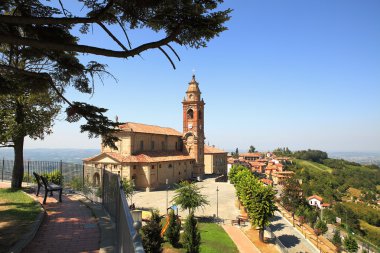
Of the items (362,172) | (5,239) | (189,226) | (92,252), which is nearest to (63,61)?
(5,239)

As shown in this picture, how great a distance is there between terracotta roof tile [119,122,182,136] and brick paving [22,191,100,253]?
1118 inches

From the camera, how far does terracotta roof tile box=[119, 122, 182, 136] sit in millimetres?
39969

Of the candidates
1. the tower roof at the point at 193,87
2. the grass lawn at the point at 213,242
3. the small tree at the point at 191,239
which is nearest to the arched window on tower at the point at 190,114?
the tower roof at the point at 193,87

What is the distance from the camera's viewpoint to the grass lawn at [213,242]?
852 inches

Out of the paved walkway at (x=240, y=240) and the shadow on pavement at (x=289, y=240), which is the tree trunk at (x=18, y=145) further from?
the shadow on pavement at (x=289, y=240)

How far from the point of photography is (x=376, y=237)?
7094 centimetres

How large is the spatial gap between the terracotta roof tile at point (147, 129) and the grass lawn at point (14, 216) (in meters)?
26.3

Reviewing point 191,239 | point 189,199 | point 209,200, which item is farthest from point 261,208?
point 209,200

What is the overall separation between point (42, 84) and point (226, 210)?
2744 cm

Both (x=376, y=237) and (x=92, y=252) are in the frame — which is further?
(x=376, y=237)

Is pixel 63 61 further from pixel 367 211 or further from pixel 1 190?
pixel 367 211

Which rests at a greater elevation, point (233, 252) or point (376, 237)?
point (233, 252)

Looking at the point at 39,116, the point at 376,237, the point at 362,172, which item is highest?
the point at 39,116

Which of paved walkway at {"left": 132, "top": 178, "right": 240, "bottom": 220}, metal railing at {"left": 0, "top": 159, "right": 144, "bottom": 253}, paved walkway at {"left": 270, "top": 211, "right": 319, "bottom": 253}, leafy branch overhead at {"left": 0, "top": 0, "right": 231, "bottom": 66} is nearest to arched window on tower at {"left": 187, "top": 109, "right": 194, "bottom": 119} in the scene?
paved walkway at {"left": 132, "top": 178, "right": 240, "bottom": 220}
